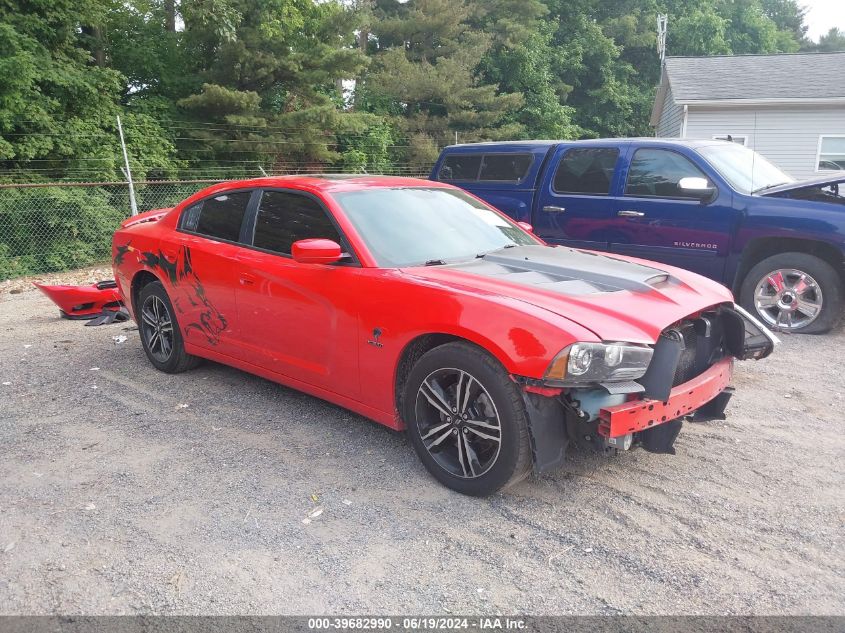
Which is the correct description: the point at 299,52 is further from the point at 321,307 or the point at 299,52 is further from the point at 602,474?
the point at 602,474

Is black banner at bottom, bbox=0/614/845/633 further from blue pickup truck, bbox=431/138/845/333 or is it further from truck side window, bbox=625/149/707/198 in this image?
truck side window, bbox=625/149/707/198

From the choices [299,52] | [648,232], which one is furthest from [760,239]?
[299,52]

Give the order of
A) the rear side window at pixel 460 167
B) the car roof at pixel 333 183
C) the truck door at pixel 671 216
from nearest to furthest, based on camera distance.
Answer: the car roof at pixel 333 183 → the truck door at pixel 671 216 → the rear side window at pixel 460 167

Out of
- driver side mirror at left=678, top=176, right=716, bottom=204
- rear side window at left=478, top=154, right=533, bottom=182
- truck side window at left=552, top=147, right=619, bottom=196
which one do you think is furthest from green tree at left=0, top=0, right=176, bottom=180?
driver side mirror at left=678, top=176, right=716, bottom=204

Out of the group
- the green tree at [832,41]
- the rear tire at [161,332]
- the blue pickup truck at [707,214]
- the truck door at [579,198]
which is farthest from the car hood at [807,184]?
the green tree at [832,41]

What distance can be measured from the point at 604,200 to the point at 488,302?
4433 mm

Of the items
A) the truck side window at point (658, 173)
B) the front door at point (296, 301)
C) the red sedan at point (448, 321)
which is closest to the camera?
the red sedan at point (448, 321)

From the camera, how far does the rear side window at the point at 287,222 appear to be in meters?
4.16

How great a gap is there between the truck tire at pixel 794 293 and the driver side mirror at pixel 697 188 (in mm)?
844

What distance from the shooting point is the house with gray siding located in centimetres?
1819

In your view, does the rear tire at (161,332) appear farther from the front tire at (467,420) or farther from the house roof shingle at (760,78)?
the house roof shingle at (760,78)

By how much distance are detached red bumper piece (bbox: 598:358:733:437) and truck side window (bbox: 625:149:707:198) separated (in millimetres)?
3566

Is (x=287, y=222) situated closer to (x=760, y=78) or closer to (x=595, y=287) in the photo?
(x=595, y=287)

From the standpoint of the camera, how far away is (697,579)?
108 inches
